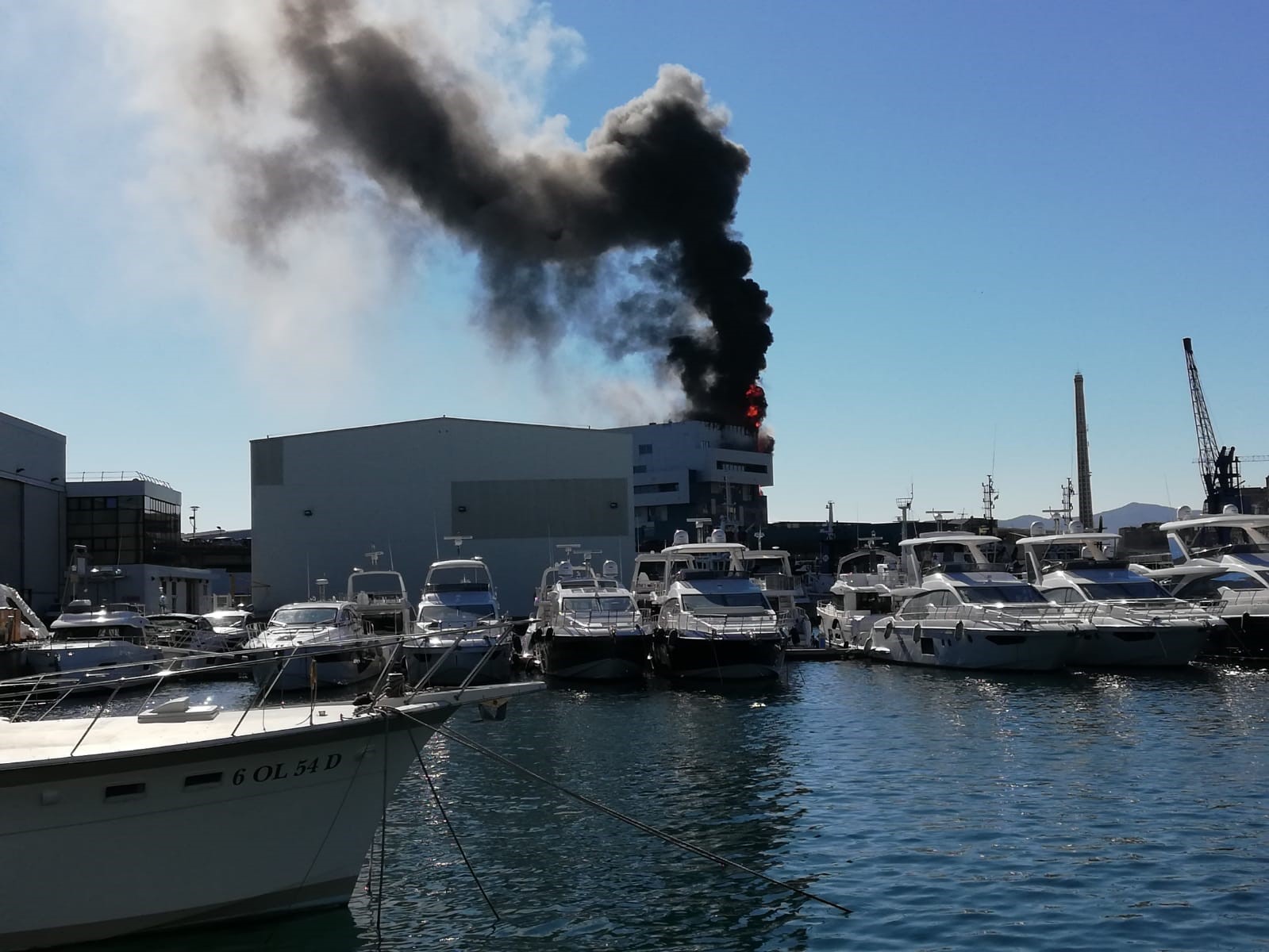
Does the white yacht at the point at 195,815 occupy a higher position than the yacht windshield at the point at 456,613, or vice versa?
the yacht windshield at the point at 456,613

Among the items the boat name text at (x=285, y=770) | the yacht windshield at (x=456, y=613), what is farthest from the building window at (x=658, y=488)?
the boat name text at (x=285, y=770)

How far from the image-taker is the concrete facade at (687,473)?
115 meters

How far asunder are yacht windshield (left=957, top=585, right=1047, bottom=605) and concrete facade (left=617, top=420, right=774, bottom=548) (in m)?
69.0

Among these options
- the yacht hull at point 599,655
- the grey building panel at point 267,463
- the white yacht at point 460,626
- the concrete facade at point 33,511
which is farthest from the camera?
the concrete facade at point 33,511

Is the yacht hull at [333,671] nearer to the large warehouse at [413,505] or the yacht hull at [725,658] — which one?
the yacht hull at [725,658]

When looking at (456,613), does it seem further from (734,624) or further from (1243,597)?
(1243,597)

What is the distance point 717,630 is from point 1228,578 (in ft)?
74.8

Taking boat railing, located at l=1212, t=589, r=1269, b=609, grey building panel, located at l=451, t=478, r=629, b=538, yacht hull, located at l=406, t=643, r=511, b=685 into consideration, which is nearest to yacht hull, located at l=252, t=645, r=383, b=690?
yacht hull, located at l=406, t=643, r=511, b=685

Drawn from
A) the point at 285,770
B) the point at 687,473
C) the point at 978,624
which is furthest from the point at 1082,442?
the point at 285,770

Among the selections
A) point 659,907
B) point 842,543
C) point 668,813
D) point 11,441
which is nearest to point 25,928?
point 659,907

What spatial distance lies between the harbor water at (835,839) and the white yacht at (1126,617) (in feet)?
31.3

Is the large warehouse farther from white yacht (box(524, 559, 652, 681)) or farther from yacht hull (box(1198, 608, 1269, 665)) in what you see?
→ yacht hull (box(1198, 608, 1269, 665))

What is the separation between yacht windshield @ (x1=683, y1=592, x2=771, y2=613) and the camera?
4203cm

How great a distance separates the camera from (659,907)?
13.9 metres
